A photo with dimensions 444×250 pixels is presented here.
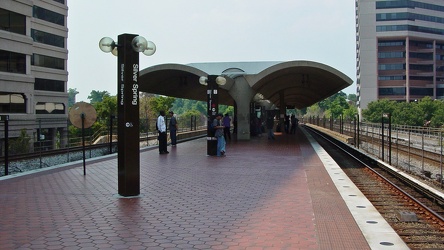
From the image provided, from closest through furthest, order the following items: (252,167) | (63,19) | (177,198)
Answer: (177,198) < (252,167) < (63,19)

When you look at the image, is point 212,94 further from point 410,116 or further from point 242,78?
point 410,116

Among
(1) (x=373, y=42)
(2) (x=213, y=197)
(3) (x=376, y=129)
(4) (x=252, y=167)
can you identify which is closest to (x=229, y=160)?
(4) (x=252, y=167)

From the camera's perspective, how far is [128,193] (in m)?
8.98

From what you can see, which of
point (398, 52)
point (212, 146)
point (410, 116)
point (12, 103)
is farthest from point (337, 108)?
point (212, 146)

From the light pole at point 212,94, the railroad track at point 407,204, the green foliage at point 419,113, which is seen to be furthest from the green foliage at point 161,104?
the railroad track at point 407,204

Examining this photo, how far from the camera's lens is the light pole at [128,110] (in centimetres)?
902

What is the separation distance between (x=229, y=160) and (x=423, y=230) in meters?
8.85

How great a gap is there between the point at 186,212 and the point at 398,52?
344ft

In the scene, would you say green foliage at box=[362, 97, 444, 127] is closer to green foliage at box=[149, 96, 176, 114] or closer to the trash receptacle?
green foliage at box=[149, 96, 176, 114]

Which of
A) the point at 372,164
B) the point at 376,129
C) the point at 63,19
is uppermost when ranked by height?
the point at 63,19

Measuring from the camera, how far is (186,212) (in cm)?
748

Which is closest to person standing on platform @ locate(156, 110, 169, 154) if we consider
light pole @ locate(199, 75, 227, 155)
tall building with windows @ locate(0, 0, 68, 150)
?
light pole @ locate(199, 75, 227, 155)

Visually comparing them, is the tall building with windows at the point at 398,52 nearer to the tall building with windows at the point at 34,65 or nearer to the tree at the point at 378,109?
the tree at the point at 378,109

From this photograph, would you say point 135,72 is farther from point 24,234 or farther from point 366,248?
point 366,248
